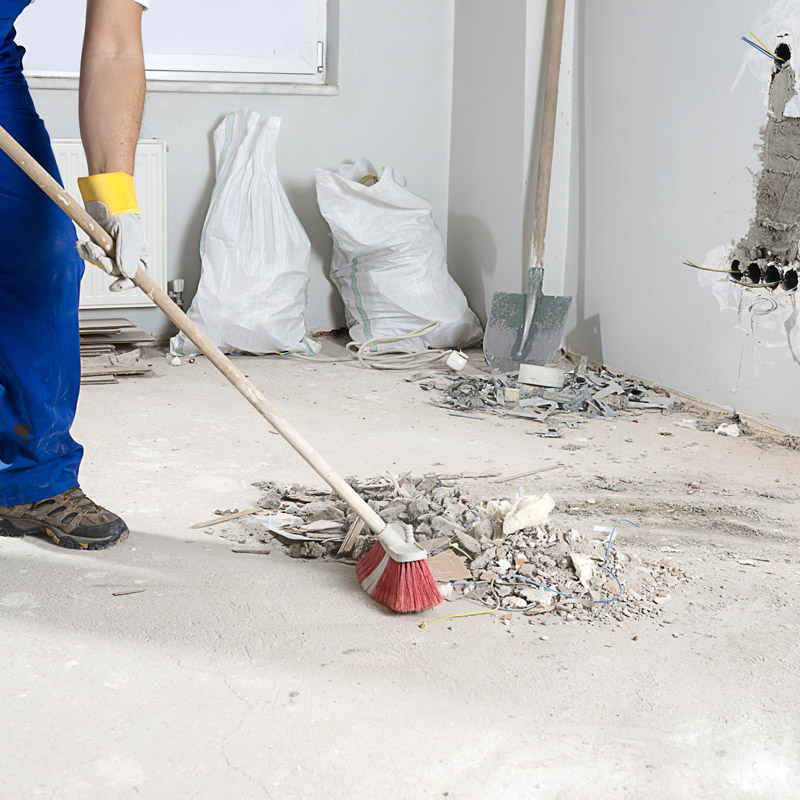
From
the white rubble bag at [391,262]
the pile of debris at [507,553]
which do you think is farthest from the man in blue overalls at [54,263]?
the white rubble bag at [391,262]

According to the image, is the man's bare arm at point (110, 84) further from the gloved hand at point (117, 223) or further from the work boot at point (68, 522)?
the work boot at point (68, 522)

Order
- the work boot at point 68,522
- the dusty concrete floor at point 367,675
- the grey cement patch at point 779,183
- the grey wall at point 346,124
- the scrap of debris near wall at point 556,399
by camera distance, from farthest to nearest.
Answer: the grey wall at point 346,124 < the scrap of debris near wall at point 556,399 < the grey cement patch at point 779,183 < the work boot at point 68,522 < the dusty concrete floor at point 367,675

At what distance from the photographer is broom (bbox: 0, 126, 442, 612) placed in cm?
149

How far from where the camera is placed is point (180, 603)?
1.58 m

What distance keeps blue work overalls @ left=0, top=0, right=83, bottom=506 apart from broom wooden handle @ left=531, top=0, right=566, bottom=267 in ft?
6.84

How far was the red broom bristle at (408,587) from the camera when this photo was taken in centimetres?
152

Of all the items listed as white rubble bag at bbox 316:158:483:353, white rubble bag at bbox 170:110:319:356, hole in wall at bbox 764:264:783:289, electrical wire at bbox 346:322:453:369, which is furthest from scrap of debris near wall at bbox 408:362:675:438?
white rubble bag at bbox 170:110:319:356

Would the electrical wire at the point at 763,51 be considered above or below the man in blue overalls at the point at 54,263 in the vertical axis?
above

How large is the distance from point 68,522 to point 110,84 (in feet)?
2.69

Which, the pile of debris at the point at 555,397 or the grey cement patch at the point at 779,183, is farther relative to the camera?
the pile of debris at the point at 555,397

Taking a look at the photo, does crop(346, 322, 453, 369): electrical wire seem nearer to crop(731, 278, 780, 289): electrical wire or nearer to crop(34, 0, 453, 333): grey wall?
crop(34, 0, 453, 333): grey wall

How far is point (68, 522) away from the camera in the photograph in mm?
1818

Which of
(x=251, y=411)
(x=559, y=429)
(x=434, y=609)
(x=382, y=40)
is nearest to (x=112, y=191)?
(x=434, y=609)

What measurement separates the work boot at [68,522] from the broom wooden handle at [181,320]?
494mm
